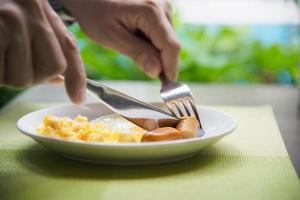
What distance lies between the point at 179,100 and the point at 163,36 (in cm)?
20

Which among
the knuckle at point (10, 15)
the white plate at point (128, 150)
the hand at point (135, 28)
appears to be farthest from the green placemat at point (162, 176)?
the hand at point (135, 28)

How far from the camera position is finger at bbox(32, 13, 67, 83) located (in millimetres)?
852

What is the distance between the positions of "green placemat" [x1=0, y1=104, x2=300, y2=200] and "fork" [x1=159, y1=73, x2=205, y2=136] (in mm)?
106

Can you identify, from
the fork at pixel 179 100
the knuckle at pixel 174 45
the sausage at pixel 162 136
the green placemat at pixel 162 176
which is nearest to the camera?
the green placemat at pixel 162 176

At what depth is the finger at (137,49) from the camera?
4.65ft

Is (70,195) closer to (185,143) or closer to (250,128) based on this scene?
(185,143)

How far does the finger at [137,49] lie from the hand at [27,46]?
0.54 meters

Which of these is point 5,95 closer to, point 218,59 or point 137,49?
point 137,49

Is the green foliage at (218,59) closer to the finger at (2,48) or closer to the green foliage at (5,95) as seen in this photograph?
the green foliage at (5,95)

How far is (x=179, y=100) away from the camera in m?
1.23

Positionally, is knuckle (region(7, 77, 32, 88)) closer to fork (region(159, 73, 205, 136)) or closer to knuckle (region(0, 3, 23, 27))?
knuckle (region(0, 3, 23, 27))

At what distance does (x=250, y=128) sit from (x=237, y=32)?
196cm

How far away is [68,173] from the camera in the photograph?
2.99ft

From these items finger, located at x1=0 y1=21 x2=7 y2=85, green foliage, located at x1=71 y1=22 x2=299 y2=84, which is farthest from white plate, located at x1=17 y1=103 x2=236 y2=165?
green foliage, located at x1=71 y1=22 x2=299 y2=84
